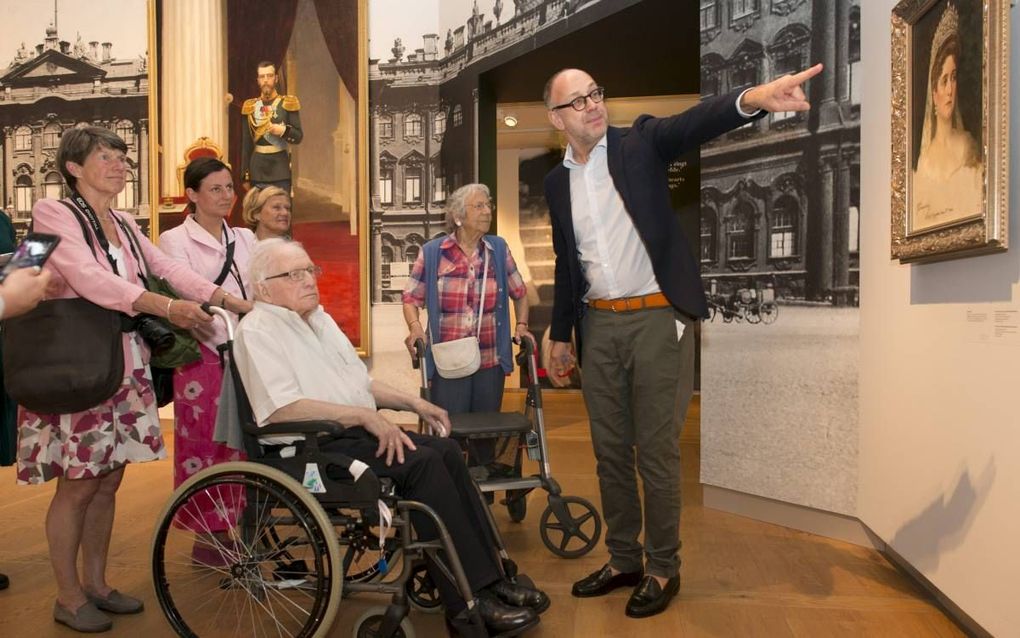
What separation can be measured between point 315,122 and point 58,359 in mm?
4145

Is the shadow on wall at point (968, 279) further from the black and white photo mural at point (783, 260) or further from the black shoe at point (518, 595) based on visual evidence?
the black shoe at point (518, 595)

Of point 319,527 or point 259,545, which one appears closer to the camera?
point 319,527

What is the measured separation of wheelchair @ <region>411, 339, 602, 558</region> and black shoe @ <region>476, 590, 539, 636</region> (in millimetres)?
955

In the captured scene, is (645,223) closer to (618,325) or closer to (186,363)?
(618,325)

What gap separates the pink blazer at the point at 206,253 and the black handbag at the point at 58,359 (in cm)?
50

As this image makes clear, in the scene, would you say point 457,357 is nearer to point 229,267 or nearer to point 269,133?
A: point 229,267

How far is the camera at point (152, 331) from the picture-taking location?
260cm

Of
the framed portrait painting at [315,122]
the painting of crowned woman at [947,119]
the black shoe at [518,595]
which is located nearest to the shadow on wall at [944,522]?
the painting of crowned woman at [947,119]

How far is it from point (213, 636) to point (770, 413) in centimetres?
255

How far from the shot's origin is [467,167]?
5.91m

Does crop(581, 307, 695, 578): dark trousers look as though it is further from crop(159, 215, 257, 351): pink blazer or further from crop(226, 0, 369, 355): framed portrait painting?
crop(226, 0, 369, 355): framed portrait painting

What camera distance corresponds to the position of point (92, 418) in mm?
2561

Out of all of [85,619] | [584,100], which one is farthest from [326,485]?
[584,100]

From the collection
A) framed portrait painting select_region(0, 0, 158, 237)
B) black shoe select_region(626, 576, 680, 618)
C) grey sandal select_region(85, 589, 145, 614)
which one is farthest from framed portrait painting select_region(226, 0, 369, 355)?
black shoe select_region(626, 576, 680, 618)
